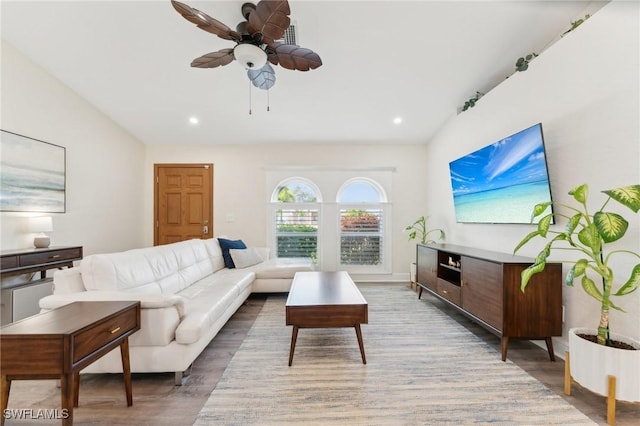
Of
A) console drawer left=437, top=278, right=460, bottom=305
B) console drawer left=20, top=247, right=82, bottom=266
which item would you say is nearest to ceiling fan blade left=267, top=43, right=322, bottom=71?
console drawer left=437, top=278, right=460, bottom=305

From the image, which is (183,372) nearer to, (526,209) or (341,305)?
(341,305)

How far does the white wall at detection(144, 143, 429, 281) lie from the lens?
16.9 feet

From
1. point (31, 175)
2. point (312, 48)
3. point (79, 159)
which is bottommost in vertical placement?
point (31, 175)

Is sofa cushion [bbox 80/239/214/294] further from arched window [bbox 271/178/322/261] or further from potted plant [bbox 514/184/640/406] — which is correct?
potted plant [bbox 514/184/640/406]

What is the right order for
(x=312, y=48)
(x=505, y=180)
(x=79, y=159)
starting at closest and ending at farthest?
(x=505, y=180) < (x=312, y=48) < (x=79, y=159)

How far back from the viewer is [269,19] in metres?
1.83

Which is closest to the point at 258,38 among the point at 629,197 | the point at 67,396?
the point at 67,396

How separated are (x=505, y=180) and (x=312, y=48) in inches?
95.6

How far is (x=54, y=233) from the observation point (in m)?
3.48

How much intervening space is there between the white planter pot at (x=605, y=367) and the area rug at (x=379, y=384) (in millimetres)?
218

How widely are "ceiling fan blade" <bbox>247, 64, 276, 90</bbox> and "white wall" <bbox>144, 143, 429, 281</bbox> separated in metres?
2.56

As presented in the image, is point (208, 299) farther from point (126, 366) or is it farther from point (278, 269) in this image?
point (278, 269)

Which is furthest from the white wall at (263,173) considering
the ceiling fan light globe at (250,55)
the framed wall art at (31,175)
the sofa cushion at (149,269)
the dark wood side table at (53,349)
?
the dark wood side table at (53,349)

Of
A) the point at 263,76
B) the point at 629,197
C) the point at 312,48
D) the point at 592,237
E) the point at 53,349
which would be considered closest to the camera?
the point at 53,349
